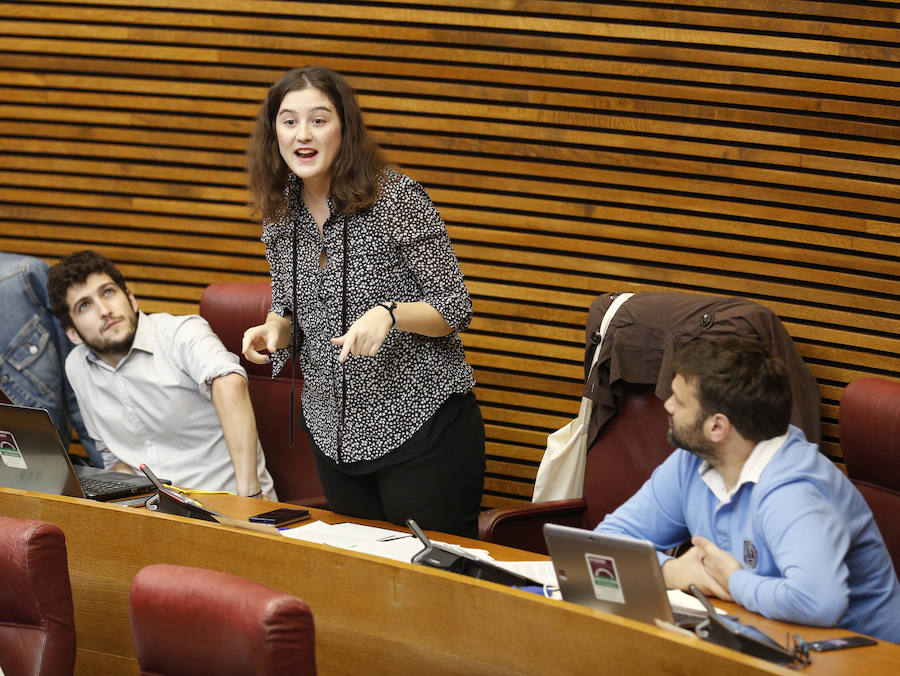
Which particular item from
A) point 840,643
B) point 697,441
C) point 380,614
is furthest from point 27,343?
point 840,643

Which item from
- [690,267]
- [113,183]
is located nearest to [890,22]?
[690,267]

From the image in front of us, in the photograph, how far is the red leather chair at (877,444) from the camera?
2.67 m

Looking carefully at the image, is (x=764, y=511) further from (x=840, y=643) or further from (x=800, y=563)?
(x=840, y=643)

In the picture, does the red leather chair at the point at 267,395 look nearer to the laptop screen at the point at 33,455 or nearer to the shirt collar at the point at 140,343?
the shirt collar at the point at 140,343

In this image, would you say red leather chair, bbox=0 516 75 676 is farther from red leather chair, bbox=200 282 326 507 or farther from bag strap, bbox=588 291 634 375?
bag strap, bbox=588 291 634 375

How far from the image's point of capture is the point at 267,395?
3.73 meters

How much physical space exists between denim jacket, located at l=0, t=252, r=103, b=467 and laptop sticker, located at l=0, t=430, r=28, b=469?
0.99 m

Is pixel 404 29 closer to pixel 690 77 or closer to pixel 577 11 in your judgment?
pixel 577 11

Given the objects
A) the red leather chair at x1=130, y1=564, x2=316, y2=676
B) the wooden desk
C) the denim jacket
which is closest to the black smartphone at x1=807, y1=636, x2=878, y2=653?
the wooden desk

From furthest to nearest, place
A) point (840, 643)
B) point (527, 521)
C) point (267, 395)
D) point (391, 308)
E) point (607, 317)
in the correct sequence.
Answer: point (267, 395)
point (607, 317)
point (527, 521)
point (391, 308)
point (840, 643)

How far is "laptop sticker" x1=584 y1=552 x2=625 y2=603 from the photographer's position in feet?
6.44

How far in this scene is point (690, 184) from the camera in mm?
3867

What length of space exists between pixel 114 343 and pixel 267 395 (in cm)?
55

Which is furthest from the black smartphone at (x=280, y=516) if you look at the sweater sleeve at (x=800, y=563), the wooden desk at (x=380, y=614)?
the sweater sleeve at (x=800, y=563)
